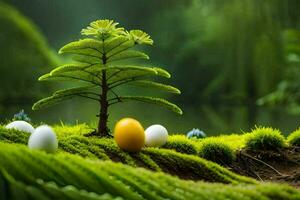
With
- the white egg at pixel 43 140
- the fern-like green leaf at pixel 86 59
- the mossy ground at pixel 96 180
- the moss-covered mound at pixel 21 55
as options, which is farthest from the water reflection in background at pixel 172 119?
the moss-covered mound at pixel 21 55

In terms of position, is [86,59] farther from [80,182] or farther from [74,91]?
[80,182]

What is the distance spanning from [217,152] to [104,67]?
247 millimetres

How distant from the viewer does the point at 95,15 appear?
7.53m

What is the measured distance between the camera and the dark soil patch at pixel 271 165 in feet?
3.26

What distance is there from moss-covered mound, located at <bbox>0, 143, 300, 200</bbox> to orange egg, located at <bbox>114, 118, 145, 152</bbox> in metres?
0.24

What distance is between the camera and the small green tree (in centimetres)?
102

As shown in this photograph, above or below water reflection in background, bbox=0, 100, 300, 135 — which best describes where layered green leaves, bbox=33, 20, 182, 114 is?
below

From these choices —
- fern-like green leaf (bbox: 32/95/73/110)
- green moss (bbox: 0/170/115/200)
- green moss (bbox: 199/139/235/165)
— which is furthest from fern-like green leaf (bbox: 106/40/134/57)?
green moss (bbox: 0/170/115/200)

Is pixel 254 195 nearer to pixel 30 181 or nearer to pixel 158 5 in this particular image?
pixel 30 181

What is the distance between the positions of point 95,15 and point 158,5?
83cm

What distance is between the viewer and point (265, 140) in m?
1.14

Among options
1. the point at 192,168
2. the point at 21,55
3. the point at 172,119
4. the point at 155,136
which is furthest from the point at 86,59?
the point at 21,55

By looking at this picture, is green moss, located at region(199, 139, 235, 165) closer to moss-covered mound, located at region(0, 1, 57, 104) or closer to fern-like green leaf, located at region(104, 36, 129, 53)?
fern-like green leaf, located at region(104, 36, 129, 53)

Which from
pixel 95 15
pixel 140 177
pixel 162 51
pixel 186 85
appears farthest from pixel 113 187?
pixel 95 15
